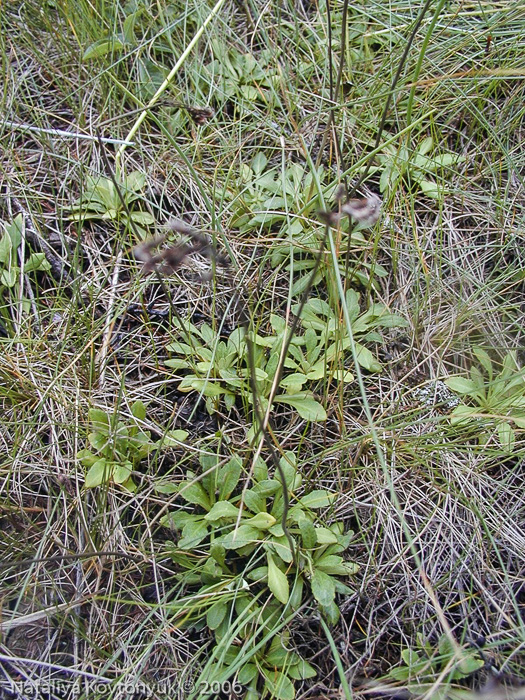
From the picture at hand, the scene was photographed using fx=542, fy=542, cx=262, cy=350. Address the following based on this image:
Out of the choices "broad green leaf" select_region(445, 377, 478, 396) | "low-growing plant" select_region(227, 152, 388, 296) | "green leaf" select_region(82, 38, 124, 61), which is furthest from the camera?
"green leaf" select_region(82, 38, 124, 61)

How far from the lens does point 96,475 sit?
5.26 ft

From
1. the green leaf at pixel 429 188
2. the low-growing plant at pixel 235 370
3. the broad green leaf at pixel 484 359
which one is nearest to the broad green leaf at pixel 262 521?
the low-growing plant at pixel 235 370

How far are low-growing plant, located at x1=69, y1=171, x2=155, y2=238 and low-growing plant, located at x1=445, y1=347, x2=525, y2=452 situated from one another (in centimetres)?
124

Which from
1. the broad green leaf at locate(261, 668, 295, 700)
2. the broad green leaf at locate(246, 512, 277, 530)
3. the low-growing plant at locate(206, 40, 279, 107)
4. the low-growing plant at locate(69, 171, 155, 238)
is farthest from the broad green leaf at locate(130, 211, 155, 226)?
the broad green leaf at locate(261, 668, 295, 700)

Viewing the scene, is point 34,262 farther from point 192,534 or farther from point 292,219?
point 192,534

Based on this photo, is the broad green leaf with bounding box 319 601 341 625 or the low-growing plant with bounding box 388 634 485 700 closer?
the low-growing plant with bounding box 388 634 485 700

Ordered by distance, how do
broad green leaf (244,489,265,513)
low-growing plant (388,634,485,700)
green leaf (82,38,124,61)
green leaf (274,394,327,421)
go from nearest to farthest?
low-growing plant (388,634,485,700), broad green leaf (244,489,265,513), green leaf (274,394,327,421), green leaf (82,38,124,61)

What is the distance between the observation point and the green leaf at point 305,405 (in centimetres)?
167

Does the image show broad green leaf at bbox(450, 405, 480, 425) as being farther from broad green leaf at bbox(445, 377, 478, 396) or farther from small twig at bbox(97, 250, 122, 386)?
small twig at bbox(97, 250, 122, 386)

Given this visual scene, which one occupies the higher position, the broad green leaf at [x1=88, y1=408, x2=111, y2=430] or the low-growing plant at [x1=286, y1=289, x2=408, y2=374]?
the low-growing plant at [x1=286, y1=289, x2=408, y2=374]

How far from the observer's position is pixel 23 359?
1812mm

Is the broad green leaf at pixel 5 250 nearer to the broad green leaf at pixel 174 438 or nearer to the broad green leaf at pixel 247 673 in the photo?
the broad green leaf at pixel 174 438

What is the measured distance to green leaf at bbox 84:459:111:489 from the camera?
5.22ft

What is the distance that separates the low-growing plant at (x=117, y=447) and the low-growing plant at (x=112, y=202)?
2.35 ft
